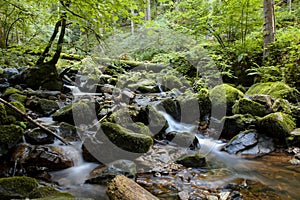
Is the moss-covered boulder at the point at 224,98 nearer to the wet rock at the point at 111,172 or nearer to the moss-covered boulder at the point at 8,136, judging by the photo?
the wet rock at the point at 111,172

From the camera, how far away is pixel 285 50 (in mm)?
7422

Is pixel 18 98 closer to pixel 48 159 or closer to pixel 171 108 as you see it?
pixel 48 159

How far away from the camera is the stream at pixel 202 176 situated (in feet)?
10.4

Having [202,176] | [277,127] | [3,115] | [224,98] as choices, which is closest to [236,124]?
[277,127]

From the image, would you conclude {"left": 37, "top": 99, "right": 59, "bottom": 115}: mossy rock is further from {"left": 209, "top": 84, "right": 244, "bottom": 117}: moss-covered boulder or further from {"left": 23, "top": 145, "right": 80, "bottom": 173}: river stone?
{"left": 209, "top": 84, "right": 244, "bottom": 117}: moss-covered boulder

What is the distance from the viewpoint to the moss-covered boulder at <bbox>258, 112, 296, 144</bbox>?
4.82 m

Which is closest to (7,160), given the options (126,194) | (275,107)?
(126,194)

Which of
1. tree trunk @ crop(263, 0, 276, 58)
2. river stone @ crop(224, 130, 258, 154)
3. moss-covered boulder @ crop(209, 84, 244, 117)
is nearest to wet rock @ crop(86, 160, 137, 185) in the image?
river stone @ crop(224, 130, 258, 154)

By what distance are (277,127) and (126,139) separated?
10.5ft

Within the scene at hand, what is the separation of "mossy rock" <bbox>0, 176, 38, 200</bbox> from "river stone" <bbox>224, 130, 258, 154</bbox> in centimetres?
371

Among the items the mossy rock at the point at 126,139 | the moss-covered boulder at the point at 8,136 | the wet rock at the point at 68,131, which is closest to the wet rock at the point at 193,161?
the mossy rock at the point at 126,139

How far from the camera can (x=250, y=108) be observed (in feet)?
19.0

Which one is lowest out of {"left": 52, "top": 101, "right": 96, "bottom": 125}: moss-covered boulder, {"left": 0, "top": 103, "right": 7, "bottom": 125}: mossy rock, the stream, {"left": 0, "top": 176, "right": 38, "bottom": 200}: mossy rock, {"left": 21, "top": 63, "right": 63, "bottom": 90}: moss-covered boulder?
the stream

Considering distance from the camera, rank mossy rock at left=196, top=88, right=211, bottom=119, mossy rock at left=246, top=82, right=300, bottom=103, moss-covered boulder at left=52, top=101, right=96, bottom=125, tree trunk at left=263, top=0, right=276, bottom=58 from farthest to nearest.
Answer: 1. tree trunk at left=263, top=0, right=276, bottom=58
2. mossy rock at left=196, top=88, right=211, bottom=119
3. mossy rock at left=246, top=82, right=300, bottom=103
4. moss-covered boulder at left=52, top=101, right=96, bottom=125
